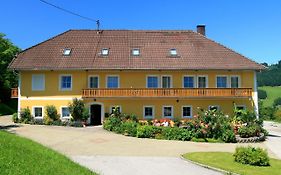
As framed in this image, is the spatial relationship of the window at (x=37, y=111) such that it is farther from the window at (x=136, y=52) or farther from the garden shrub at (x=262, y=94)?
the garden shrub at (x=262, y=94)

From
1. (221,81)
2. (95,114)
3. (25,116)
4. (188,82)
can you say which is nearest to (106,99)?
(95,114)

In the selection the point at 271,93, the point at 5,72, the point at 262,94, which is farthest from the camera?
the point at 271,93

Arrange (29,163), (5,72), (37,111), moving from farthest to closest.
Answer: (5,72), (37,111), (29,163)

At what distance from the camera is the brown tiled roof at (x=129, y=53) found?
112ft

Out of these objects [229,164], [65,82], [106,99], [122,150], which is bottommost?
[229,164]

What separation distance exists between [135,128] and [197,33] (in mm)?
16564

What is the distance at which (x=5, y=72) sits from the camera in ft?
170

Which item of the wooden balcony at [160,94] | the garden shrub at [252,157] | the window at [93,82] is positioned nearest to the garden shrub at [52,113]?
the wooden balcony at [160,94]

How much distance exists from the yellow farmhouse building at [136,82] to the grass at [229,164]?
14499mm

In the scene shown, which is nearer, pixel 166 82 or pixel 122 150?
pixel 122 150

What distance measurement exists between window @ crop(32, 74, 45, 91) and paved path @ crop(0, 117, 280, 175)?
269 inches

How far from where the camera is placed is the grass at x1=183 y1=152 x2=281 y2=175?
15273 mm

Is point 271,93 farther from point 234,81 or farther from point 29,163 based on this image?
point 29,163

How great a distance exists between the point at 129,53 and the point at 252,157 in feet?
68.5
